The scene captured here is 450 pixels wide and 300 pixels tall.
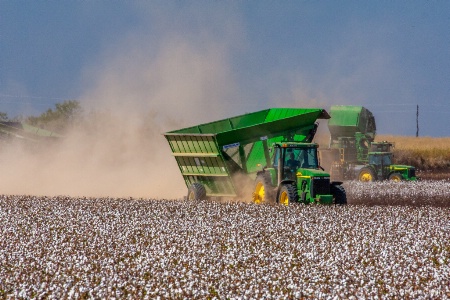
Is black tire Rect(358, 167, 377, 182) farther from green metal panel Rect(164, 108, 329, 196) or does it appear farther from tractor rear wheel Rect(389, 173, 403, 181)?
green metal panel Rect(164, 108, 329, 196)

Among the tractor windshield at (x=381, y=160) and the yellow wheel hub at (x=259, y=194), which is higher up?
the tractor windshield at (x=381, y=160)

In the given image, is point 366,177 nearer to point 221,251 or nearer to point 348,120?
point 348,120

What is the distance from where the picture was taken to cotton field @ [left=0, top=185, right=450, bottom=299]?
981 cm

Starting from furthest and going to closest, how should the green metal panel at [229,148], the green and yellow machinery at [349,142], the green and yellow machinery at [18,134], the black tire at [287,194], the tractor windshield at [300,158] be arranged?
the green and yellow machinery at [18,134] → the green and yellow machinery at [349,142] → the green metal panel at [229,148] → the tractor windshield at [300,158] → the black tire at [287,194]

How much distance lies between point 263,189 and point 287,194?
1039 mm

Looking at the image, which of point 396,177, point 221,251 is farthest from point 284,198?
point 396,177

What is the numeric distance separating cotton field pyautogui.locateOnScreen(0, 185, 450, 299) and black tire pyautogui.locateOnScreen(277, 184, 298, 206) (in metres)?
0.42

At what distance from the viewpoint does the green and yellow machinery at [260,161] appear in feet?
65.7

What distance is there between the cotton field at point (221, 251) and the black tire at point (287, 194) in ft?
1.37

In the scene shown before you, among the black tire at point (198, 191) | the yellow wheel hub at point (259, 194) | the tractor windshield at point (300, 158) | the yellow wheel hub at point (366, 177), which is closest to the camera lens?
the tractor windshield at point (300, 158)

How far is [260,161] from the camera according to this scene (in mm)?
21969

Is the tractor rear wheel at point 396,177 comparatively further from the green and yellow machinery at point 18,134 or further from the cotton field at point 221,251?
the green and yellow machinery at point 18,134

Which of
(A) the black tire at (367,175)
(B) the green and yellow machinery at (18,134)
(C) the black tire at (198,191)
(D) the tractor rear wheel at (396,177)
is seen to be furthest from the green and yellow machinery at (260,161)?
(B) the green and yellow machinery at (18,134)

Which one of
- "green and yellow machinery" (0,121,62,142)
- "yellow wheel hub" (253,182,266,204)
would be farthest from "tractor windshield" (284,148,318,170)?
"green and yellow machinery" (0,121,62,142)
